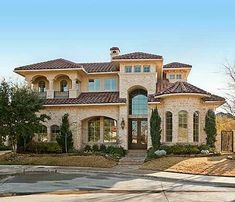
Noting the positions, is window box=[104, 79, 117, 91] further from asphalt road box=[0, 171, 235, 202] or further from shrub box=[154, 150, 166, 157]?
asphalt road box=[0, 171, 235, 202]

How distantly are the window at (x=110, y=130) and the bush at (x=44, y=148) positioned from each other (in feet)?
15.3

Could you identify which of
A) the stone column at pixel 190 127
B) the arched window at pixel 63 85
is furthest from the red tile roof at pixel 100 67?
the stone column at pixel 190 127

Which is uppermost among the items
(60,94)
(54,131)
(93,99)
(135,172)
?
(60,94)

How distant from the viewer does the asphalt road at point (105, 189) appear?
537 inches

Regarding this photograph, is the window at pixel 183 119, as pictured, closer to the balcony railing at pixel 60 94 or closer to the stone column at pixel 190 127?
the stone column at pixel 190 127

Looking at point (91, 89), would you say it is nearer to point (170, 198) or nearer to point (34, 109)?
point (34, 109)

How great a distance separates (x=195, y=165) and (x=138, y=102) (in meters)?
12.0

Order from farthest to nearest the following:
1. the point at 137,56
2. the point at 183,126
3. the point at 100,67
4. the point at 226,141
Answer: the point at 100,67 → the point at 226,141 → the point at 137,56 → the point at 183,126

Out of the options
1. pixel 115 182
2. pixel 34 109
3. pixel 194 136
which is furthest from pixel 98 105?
pixel 115 182

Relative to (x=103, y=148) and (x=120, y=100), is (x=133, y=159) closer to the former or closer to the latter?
(x=103, y=148)

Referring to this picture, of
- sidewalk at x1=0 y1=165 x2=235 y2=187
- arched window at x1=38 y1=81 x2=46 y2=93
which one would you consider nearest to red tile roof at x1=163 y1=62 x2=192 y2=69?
arched window at x1=38 y1=81 x2=46 y2=93

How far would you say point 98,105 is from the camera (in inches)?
1296

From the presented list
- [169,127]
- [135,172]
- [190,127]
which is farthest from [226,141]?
[135,172]

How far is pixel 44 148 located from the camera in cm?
3167
